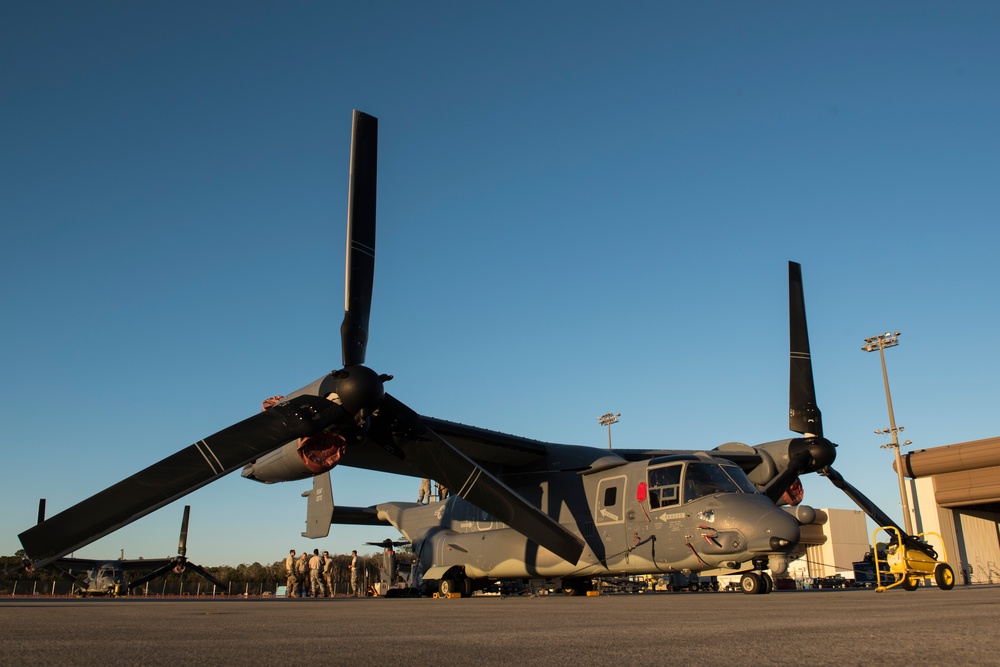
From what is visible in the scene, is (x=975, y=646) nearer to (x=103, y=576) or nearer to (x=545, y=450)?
(x=545, y=450)

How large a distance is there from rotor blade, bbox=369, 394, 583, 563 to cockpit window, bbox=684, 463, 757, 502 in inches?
103

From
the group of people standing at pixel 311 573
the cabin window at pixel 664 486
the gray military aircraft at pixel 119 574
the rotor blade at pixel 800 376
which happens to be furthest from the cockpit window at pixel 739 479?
the gray military aircraft at pixel 119 574

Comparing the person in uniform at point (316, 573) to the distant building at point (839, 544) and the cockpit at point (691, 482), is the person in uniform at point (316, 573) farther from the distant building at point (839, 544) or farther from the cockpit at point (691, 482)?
the distant building at point (839, 544)

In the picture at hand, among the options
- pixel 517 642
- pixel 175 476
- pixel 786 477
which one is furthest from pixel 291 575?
pixel 517 642

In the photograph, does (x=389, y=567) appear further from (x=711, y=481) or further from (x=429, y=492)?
(x=711, y=481)

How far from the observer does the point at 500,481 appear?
1434cm

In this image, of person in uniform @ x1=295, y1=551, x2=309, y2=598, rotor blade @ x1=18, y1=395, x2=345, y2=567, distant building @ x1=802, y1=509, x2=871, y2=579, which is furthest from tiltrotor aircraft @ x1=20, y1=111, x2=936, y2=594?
distant building @ x1=802, y1=509, x2=871, y2=579

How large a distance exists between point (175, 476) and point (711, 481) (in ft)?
30.0

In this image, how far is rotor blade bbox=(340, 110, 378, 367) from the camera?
13.6m

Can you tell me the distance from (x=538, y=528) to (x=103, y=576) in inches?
1146

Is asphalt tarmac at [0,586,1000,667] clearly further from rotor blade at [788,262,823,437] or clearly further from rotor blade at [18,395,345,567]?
rotor blade at [788,262,823,437]

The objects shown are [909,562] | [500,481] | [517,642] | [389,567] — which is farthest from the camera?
[389,567]

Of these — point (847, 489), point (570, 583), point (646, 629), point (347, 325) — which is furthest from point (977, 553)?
point (646, 629)

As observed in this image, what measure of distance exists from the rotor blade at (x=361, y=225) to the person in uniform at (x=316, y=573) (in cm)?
1278
